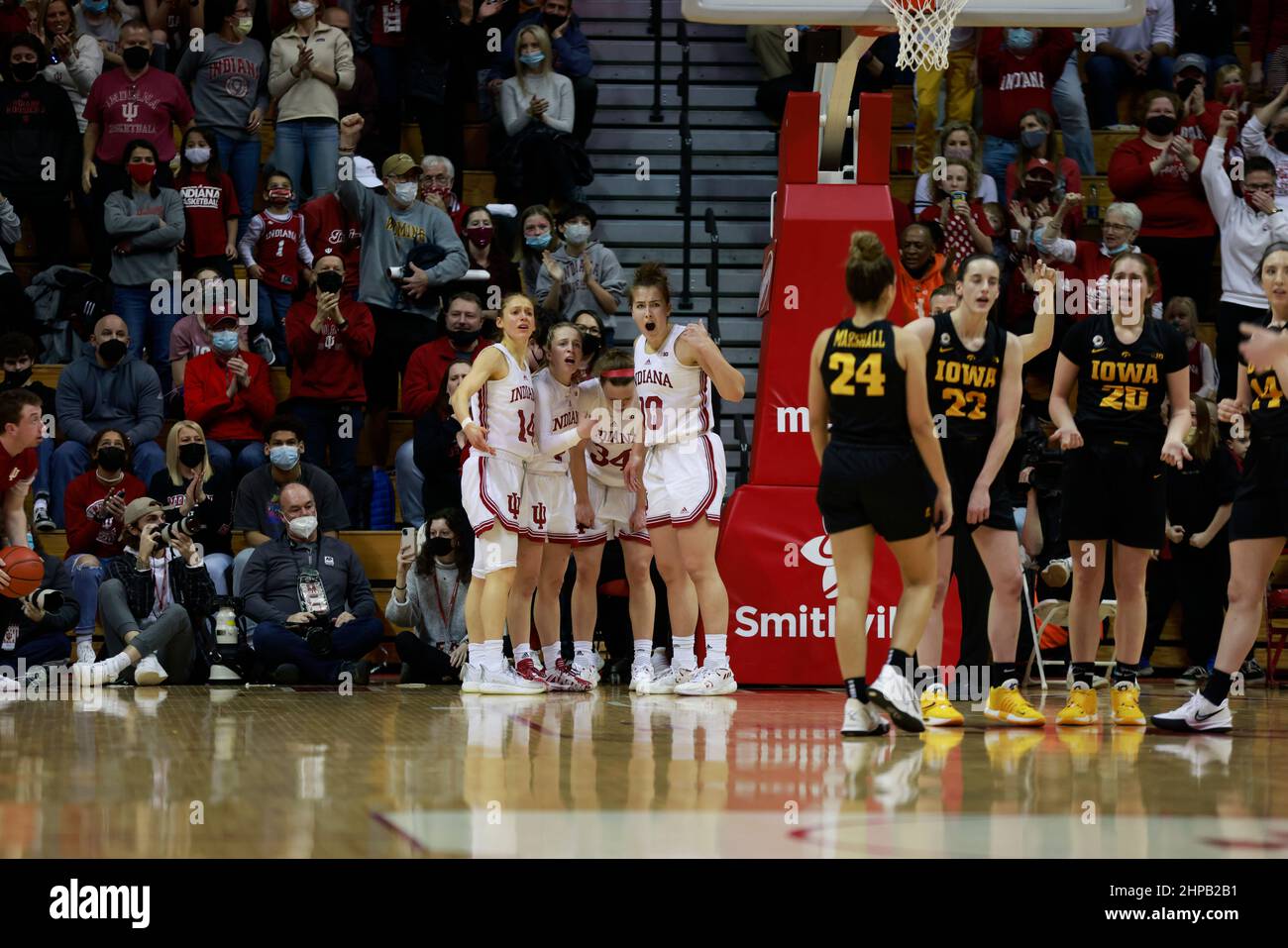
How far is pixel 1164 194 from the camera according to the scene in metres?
13.2

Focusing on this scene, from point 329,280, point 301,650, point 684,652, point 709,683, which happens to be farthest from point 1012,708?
point 329,280

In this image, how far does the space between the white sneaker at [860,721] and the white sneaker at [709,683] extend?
7.58 feet

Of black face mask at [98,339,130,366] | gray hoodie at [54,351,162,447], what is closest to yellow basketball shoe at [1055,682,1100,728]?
gray hoodie at [54,351,162,447]

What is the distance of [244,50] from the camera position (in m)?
13.6

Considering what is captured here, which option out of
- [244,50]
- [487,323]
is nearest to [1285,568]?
[487,323]

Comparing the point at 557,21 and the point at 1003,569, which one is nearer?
the point at 1003,569

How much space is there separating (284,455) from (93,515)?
1388mm

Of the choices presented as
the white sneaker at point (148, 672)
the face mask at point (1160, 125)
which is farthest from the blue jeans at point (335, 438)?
the face mask at point (1160, 125)

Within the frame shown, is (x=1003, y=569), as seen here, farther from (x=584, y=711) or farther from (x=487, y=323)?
(x=487, y=323)

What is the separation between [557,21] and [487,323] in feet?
12.3

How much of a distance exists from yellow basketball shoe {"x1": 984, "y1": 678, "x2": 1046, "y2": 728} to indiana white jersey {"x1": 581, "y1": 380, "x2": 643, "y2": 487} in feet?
9.56

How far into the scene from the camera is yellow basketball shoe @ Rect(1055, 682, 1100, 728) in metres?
7.53

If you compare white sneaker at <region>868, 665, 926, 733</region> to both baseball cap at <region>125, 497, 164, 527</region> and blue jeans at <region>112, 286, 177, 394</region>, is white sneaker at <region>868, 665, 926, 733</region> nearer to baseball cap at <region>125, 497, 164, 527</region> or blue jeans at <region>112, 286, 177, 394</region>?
baseball cap at <region>125, 497, 164, 527</region>
